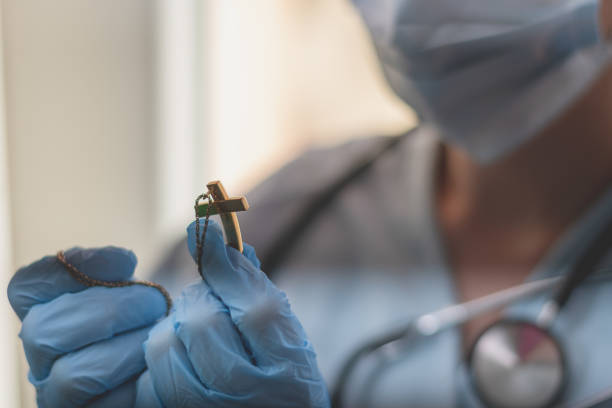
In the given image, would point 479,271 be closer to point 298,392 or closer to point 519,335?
point 519,335

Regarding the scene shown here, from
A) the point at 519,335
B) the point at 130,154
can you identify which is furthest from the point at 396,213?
the point at 130,154

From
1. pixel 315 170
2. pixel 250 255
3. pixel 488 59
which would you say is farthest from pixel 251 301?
pixel 315 170

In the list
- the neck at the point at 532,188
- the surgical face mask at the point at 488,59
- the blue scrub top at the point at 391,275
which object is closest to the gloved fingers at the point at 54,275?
the blue scrub top at the point at 391,275

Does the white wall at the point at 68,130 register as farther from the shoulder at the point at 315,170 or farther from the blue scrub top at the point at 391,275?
the shoulder at the point at 315,170

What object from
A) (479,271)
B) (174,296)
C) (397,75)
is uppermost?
(397,75)

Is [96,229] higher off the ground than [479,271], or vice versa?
[96,229]

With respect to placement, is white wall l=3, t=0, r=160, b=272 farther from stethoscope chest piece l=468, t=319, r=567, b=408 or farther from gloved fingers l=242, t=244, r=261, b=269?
stethoscope chest piece l=468, t=319, r=567, b=408

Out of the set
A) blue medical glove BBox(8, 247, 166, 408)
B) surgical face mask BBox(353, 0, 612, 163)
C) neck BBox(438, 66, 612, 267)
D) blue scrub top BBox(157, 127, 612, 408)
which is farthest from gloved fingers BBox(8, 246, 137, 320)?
neck BBox(438, 66, 612, 267)
